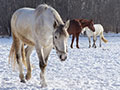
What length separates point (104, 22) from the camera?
3047 centimetres

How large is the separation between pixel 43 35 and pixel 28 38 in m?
0.56

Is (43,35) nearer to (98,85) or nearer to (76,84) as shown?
(76,84)

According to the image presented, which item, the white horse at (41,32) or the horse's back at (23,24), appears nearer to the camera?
the white horse at (41,32)

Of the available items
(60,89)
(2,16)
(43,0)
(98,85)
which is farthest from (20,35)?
(43,0)

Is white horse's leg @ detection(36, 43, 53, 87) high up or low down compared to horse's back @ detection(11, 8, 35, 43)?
down

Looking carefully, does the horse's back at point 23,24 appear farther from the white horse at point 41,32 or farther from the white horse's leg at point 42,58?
the white horse's leg at point 42,58

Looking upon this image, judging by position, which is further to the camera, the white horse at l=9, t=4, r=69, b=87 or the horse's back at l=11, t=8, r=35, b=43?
the horse's back at l=11, t=8, r=35, b=43

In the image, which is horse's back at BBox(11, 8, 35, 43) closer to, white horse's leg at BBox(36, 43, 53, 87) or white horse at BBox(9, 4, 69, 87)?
white horse at BBox(9, 4, 69, 87)

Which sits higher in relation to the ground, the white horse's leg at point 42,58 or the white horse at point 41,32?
the white horse at point 41,32

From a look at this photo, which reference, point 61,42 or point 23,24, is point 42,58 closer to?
point 61,42

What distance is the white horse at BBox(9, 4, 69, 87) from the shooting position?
3.02 metres

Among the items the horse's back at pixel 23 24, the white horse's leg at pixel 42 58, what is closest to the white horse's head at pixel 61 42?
the white horse's leg at pixel 42 58

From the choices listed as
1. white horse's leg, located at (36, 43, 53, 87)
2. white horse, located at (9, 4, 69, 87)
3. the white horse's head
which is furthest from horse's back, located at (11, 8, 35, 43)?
the white horse's head

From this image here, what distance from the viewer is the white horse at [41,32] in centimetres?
302
